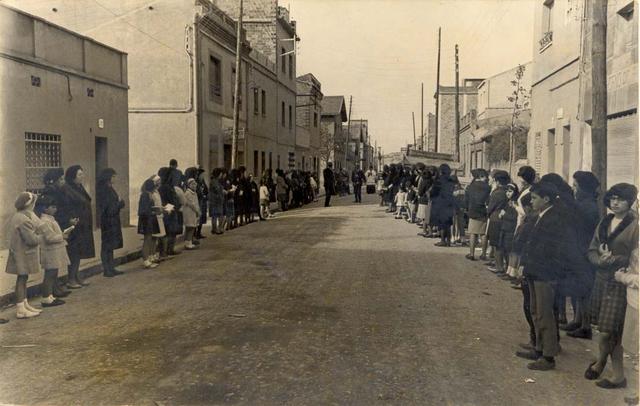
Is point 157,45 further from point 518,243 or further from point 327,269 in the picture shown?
point 518,243

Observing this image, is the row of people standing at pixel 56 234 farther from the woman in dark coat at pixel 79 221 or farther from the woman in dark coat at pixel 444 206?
the woman in dark coat at pixel 444 206

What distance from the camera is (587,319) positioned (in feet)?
19.7

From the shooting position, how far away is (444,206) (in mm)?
12766

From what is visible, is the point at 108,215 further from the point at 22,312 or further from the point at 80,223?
the point at 22,312

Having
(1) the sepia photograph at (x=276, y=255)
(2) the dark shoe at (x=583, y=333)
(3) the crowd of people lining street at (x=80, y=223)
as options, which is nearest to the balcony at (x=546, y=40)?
(1) the sepia photograph at (x=276, y=255)

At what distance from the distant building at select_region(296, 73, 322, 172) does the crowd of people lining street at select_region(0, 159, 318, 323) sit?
2759 centimetres

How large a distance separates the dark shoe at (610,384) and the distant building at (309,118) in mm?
36154

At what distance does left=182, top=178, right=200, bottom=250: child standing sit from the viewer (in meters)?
11.8

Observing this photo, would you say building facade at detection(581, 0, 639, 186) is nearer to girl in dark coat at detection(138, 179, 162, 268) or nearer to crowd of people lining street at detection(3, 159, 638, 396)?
crowd of people lining street at detection(3, 159, 638, 396)

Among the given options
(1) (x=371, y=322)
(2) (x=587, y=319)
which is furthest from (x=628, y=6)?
(1) (x=371, y=322)

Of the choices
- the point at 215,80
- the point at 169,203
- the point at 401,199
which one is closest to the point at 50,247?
the point at 169,203

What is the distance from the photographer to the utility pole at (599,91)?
7.34m

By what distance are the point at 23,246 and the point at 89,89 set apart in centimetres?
820

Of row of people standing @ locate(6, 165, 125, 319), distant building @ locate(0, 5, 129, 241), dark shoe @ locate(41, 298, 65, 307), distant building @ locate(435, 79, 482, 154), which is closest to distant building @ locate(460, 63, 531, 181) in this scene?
distant building @ locate(435, 79, 482, 154)
